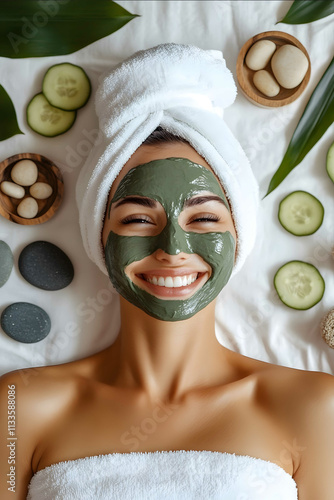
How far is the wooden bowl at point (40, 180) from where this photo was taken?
1.92 m

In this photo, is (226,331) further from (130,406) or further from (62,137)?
(62,137)

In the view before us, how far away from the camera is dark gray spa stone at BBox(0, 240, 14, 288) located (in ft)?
6.37

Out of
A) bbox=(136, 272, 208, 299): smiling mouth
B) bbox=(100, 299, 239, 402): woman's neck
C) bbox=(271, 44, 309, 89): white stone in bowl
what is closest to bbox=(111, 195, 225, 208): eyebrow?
bbox=(136, 272, 208, 299): smiling mouth

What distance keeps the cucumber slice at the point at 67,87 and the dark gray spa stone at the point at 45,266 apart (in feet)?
1.56

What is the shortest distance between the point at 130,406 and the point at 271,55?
47.4 inches

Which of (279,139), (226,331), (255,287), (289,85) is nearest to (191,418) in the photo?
(226,331)

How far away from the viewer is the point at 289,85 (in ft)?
6.15

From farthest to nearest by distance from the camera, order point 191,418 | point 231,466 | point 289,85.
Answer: point 289,85
point 191,418
point 231,466

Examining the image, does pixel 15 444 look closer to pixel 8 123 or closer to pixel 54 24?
pixel 8 123

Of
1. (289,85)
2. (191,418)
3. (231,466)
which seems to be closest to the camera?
(231,466)

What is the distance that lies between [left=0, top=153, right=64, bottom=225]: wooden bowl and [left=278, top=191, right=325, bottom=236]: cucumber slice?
2.46ft

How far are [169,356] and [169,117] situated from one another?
696mm

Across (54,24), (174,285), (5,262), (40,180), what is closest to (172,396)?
(174,285)

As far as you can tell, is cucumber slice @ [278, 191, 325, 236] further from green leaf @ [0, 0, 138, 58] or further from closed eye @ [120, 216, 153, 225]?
green leaf @ [0, 0, 138, 58]
